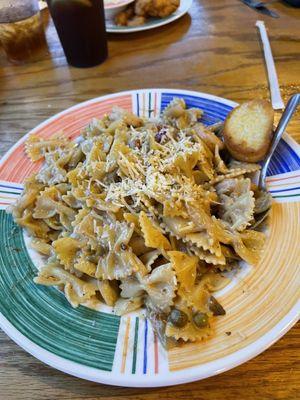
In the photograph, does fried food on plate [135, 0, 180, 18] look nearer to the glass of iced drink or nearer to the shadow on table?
the shadow on table

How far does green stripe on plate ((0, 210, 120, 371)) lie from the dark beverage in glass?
1997 mm

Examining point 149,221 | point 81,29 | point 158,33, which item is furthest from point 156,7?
point 149,221

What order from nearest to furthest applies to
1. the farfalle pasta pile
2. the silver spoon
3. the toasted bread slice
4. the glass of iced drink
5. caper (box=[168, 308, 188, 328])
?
caper (box=[168, 308, 188, 328])
the farfalle pasta pile
the silver spoon
the toasted bread slice
the glass of iced drink

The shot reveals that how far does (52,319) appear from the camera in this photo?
1.47 m

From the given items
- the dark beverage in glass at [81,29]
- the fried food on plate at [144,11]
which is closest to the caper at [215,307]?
the dark beverage in glass at [81,29]

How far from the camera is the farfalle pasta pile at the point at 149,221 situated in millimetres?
1497

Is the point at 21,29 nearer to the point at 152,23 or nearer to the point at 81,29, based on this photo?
the point at 81,29

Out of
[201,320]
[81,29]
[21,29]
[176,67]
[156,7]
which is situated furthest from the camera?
[156,7]

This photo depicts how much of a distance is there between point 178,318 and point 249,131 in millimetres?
1077

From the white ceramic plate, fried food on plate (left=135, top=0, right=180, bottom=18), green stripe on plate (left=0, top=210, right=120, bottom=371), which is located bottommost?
green stripe on plate (left=0, top=210, right=120, bottom=371)

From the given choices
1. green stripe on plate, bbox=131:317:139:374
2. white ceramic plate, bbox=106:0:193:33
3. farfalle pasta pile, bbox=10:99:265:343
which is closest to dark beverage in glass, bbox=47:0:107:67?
white ceramic plate, bbox=106:0:193:33

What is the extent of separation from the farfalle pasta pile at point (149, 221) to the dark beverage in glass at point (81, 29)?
51.0 inches

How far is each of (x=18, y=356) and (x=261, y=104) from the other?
1.72 meters

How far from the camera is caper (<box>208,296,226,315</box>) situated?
1397 mm
